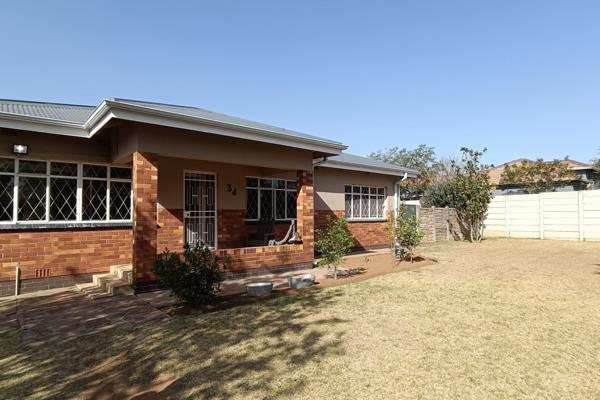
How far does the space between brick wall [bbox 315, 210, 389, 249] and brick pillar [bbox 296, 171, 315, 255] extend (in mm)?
2968

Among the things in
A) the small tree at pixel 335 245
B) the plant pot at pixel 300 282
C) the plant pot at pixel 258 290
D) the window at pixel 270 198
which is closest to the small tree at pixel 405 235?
the small tree at pixel 335 245

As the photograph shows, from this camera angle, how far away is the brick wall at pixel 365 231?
520 inches

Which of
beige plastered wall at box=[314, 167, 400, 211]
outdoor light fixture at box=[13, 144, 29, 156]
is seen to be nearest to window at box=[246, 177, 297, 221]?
beige plastered wall at box=[314, 167, 400, 211]

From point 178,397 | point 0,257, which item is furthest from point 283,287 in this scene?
point 0,257

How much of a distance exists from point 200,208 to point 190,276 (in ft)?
14.4

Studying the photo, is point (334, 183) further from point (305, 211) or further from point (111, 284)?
point (111, 284)

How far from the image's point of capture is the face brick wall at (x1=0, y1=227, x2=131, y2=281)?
24.4 ft

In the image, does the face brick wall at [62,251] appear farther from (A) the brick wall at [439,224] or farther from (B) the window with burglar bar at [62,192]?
(A) the brick wall at [439,224]

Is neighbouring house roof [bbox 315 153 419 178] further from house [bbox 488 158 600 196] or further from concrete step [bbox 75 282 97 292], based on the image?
house [bbox 488 158 600 196]

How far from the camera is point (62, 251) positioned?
7.96m

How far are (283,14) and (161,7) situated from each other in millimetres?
3996

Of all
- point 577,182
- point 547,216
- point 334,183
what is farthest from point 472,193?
point 577,182

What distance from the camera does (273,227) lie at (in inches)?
449

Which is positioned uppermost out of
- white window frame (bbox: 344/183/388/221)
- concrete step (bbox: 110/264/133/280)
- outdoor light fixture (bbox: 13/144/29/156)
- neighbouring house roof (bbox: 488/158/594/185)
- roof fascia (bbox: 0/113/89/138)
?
neighbouring house roof (bbox: 488/158/594/185)
